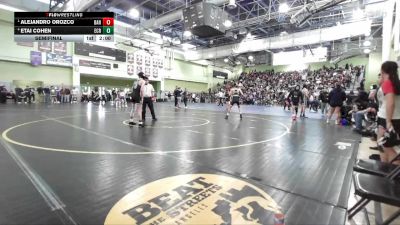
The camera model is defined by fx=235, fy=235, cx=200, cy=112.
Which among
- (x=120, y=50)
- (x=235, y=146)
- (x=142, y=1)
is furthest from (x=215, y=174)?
(x=120, y=50)

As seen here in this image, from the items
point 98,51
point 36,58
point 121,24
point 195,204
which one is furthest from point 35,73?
point 195,204

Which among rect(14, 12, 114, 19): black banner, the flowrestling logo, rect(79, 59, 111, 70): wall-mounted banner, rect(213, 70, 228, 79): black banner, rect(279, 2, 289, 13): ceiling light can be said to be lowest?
the flowrestling logo

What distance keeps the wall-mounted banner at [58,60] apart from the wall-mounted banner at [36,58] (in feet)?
1.84

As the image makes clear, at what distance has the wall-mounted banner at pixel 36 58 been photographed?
19.2 metres

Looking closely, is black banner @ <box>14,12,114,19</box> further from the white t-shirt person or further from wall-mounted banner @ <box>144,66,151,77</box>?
wall-mounted banner @ <box>144,66,151,77</box>

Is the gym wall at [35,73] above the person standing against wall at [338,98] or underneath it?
above

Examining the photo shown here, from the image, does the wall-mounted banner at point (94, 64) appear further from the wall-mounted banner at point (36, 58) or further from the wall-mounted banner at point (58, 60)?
the wall-mounted banner at point (36, 58)

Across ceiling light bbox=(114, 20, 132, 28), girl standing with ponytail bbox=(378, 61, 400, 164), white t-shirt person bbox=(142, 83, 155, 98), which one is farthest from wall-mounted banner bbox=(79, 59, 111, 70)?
girl standing with ponytail bbox=(378, 61, 400, 164)

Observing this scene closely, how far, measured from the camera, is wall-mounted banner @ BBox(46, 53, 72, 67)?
20.0 meters

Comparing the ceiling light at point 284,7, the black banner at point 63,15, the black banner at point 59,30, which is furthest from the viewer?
the ceiling light at point 284,7

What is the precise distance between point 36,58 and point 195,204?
2225 centimetres

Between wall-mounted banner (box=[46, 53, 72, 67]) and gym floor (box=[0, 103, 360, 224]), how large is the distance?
58.6ft

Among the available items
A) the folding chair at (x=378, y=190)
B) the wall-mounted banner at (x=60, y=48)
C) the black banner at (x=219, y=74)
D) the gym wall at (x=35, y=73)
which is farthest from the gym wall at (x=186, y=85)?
the folding chair at (x=378, y=190)

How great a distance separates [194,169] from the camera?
346 centimetres
